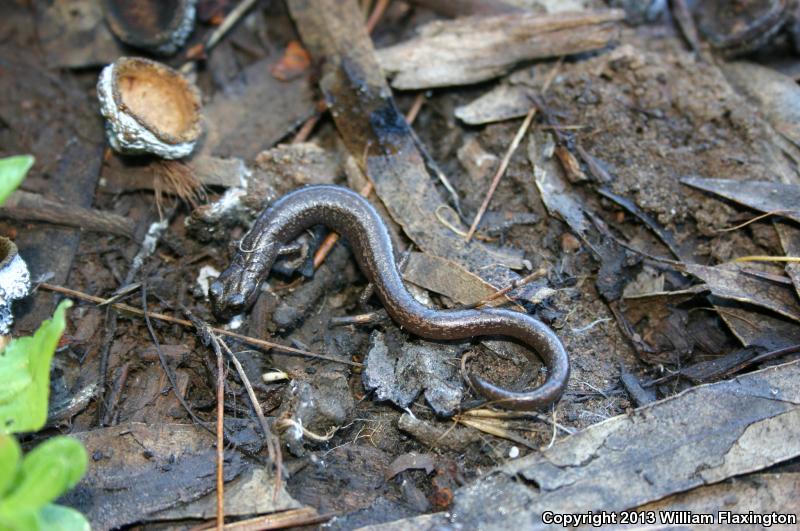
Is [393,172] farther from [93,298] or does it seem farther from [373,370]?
[93,298]

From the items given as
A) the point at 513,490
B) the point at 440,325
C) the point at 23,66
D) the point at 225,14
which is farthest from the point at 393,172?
the point at 23,66

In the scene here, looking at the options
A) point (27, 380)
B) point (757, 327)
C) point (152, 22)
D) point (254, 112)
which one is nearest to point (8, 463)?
point (27, 380)

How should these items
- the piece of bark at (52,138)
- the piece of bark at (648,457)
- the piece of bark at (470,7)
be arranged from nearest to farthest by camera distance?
the piece of bark at (648,457) → the piece of bark at (52,138) → the piece of bark at (470,7)

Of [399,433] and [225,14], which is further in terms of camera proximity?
[225,14]

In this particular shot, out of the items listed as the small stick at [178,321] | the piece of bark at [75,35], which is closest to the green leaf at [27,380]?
the small stick at [178,321]

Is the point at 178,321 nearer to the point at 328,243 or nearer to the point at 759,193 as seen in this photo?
the point at 328,243

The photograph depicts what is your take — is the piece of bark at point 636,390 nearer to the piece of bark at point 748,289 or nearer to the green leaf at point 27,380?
the piece of bark at point 748,289

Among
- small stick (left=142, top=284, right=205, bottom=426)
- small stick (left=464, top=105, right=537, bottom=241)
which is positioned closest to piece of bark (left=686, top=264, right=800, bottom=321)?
small stick (left=464, top=105, right=537, bottom=241)

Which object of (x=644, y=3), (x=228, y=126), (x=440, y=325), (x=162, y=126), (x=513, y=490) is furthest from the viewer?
(x=644, y=3)
